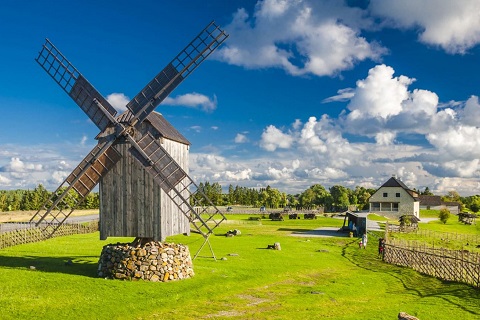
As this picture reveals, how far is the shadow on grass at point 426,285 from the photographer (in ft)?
67.4

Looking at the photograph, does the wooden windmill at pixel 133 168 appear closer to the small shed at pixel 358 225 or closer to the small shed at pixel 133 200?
the small shed at pixel 133 200

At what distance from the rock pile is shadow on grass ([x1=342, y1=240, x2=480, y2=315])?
42.4 feet

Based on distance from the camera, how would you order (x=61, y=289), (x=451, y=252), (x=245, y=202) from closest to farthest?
(x=61, y=289)
(x=451, y=252)
(x=245, y=202)

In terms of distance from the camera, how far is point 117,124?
23.2m

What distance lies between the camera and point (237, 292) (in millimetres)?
20938

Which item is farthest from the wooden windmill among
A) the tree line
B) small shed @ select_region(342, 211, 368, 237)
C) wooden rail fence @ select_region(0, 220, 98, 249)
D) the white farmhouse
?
the tree line

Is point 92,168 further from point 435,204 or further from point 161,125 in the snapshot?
point 435,204

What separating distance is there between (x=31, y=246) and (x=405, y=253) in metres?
30.6

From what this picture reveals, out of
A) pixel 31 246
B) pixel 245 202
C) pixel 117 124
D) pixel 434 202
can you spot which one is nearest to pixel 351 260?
pixel 117 124

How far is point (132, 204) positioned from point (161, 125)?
5265 mm

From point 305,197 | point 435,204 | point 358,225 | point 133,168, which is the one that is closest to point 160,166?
point 133,168

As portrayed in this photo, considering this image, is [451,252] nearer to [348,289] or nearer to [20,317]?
[348,289]

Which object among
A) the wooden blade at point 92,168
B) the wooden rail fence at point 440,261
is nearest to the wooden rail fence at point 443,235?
the wooden rail fence at point 440,261

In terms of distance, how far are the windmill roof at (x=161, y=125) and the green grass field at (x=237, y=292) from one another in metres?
8.16
